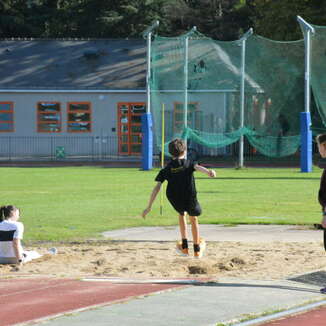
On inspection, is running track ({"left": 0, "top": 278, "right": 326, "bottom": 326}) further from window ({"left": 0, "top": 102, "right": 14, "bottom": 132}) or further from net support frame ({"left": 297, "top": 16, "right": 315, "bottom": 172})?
window ({"left": 0, "top": 102, "right": 14, "bottom": 132})

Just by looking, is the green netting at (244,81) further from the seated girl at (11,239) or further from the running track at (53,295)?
the running track at (53,295)

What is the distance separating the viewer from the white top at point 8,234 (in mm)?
12320

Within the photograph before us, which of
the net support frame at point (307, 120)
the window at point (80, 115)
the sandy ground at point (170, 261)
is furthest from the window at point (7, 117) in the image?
the sandy ground at point (170, 261)

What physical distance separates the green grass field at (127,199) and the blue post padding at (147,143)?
84cm

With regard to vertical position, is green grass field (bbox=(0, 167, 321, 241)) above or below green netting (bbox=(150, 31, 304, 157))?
below

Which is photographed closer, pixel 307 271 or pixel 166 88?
pixel 307 271

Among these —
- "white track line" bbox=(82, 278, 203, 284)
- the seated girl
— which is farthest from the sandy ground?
"white track line" bbox=(82, 278, 203, 284)

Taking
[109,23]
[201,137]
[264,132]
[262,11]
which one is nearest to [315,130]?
[264,132]

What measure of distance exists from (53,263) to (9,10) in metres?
54.8

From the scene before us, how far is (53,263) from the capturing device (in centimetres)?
1240

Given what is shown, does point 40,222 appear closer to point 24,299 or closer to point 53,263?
point 53,263

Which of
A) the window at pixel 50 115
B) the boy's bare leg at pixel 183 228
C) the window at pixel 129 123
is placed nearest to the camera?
the boy's bare leg at pixel 183 228

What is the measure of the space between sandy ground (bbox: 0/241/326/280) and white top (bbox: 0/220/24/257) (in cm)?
26

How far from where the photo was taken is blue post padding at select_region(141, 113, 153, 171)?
35781 millimetres
